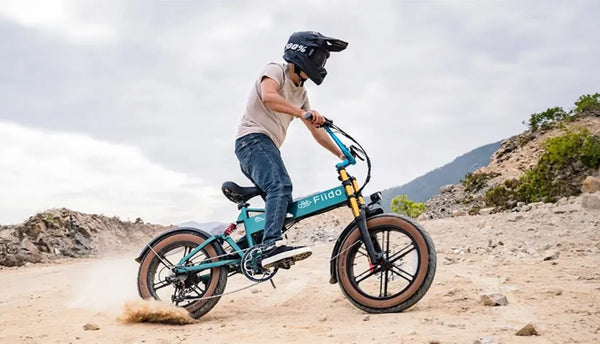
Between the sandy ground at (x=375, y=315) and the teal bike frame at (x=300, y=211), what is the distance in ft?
1.89

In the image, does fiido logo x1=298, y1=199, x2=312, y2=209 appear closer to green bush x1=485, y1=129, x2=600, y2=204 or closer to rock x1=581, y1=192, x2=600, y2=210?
rock x1=581, y1=192, x2=600, y2=210

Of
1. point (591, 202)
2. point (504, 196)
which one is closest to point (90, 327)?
point (591, 202)

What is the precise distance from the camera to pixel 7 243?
14.4 m

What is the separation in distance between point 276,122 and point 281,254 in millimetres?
1291

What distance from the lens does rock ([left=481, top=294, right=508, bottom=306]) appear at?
4789 millimetres

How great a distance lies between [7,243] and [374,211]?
12.3m

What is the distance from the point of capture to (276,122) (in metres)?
5.54

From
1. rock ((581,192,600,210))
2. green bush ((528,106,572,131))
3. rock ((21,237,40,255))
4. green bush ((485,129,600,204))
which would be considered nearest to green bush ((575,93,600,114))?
green bush ((528,106,572,131))

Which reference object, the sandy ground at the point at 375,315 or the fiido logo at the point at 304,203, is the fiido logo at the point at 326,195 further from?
the sandy ground at the point at 375,315

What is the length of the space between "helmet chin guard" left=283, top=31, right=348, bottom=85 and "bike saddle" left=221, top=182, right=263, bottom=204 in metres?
1.22

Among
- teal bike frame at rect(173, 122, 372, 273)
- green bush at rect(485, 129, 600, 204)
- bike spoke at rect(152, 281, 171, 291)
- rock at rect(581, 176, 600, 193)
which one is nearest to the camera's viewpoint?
teal bike frame at rect(173, 122, 372, 273)

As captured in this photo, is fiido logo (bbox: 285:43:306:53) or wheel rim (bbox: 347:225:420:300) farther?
fiido logo (bbox: 285:43:306:53)

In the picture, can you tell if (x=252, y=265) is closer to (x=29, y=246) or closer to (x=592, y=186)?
(x=29, y=246)

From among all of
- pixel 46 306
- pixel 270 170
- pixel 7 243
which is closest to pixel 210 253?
pixel 270 170
